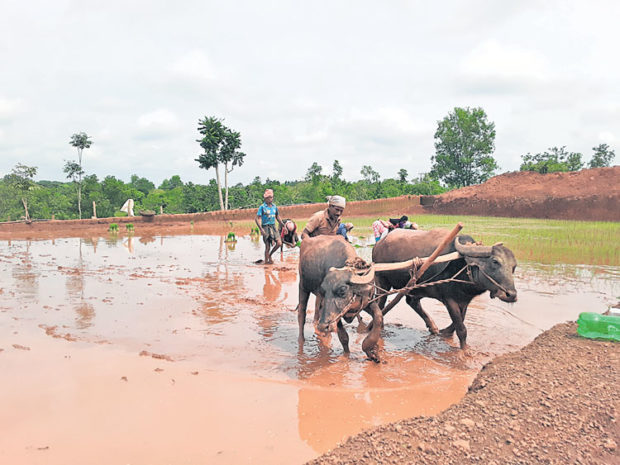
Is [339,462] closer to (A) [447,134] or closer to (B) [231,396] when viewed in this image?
(B) [231,396]

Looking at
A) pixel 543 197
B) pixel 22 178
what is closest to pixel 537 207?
pixel 543 197

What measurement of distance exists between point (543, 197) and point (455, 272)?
30.0 m

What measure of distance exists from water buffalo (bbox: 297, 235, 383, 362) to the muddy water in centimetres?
57

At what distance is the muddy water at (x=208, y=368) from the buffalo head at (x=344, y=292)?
760 mm

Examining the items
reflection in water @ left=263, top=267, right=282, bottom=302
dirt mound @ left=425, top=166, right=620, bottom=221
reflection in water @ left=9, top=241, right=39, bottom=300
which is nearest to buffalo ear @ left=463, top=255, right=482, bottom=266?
reflection in water @ left=263, top=267, right=282, bottom=302

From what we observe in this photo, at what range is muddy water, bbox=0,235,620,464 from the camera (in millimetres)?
3371

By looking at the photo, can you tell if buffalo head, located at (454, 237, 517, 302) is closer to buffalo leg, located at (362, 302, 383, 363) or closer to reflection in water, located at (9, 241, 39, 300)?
buffalo leg, located at (362, 302, 383, 363)

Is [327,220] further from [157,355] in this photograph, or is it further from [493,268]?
[157,355]

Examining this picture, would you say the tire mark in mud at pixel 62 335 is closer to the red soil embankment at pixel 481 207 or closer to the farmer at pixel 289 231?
the farmer at pixel 289 231

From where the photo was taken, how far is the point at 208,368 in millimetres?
4824

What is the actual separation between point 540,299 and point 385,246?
405cm

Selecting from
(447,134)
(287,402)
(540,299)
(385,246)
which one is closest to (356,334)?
(385,246)

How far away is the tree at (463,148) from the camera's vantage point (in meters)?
53.7

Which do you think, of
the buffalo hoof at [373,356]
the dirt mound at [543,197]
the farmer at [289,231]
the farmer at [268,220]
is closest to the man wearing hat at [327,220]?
the buffalo hoof at [373,356]
